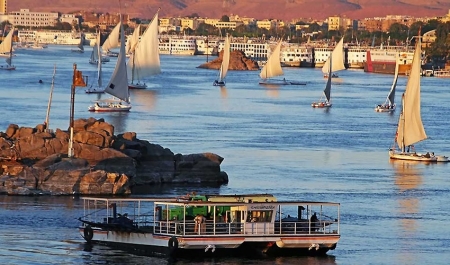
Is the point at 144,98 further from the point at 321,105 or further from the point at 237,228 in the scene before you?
the point at 237,228

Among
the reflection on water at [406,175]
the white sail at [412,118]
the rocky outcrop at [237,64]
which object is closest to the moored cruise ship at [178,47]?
the rocky outcrop at [237,64]

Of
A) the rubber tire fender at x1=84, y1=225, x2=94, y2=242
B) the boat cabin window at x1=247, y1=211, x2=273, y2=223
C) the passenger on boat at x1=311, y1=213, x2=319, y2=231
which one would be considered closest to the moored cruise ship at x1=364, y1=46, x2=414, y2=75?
the passenger on boat at x1=311, y1=213, x2=319, y2=231

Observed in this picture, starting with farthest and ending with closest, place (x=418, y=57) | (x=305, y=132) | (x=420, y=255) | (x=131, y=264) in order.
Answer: (x=305, y=132) → (x=418, y=57) → (x=420, y=255) → (x=131, y=264)

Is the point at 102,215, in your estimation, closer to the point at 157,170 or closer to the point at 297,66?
the point at 157,170

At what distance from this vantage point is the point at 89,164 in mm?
29500

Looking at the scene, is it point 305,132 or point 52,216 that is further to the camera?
point 305,132

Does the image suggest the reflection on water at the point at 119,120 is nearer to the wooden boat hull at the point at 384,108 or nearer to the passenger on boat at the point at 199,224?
the wooden boat hull at the point at 384,108

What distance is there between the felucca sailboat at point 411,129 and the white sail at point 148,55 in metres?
29.7

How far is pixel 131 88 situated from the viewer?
73500 mm

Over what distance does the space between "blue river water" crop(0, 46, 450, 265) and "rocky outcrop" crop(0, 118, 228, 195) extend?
0.58 m

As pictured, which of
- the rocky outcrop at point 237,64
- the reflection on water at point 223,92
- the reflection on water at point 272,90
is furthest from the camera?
the rocky outcrop at point 237,64

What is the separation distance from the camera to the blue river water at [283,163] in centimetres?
2306

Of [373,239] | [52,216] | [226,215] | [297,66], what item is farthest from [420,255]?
[297,66]

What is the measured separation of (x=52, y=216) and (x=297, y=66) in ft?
370
